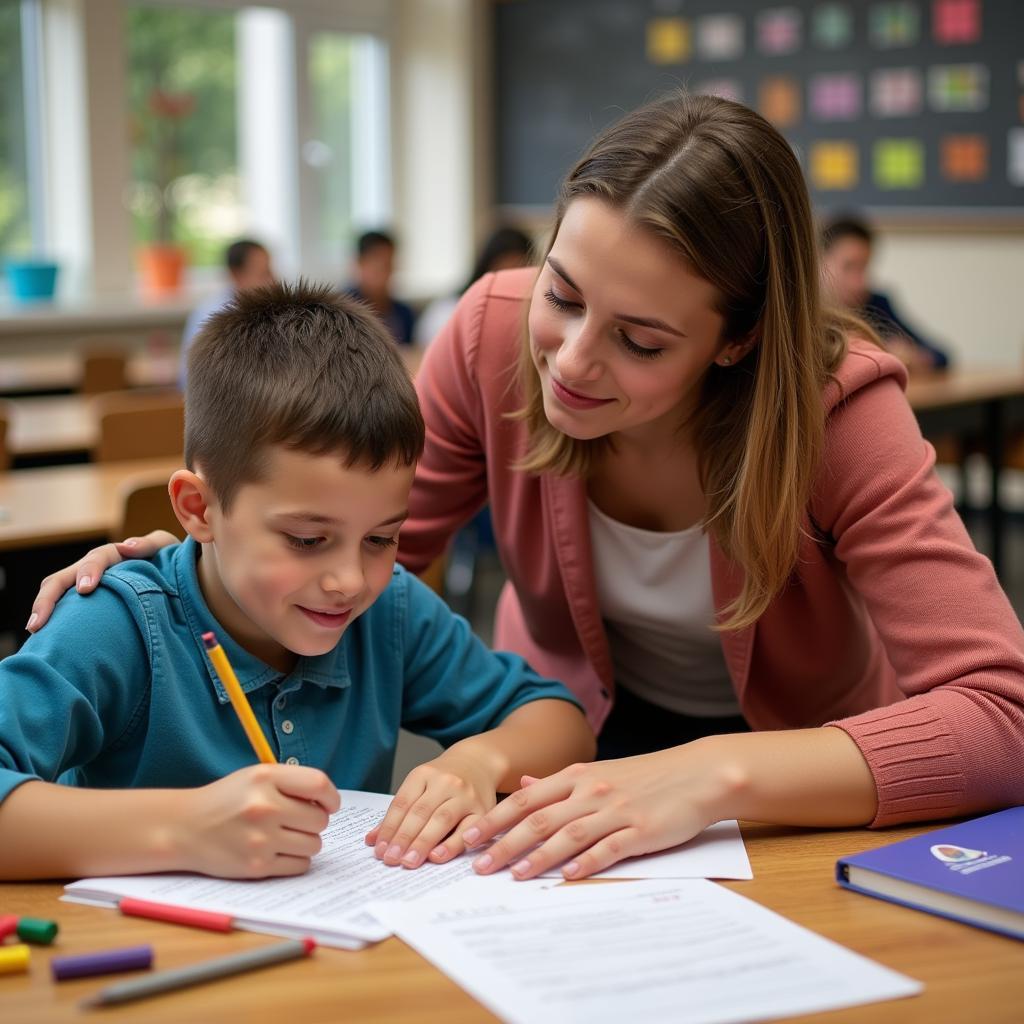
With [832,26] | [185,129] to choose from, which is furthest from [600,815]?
[185,129]

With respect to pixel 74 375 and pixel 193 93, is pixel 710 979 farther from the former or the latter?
pixel 193 93

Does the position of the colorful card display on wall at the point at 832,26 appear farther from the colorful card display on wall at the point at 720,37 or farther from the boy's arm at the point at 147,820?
the boy's arm at the point at 147,820

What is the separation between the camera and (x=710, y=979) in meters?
0.82

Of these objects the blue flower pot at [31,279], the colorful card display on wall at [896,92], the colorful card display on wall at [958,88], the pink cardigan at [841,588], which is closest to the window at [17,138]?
the blue flower pot at [31,279]

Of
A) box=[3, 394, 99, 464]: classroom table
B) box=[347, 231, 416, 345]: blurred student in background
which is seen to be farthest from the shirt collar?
box=[347, 231, 416, 345]: blurred student in background

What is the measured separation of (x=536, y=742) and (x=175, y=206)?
5914mm

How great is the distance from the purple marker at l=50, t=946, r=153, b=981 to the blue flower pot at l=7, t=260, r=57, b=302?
5603 mm

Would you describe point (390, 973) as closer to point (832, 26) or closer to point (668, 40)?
point (832, 26)

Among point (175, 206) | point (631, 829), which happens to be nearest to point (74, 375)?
point (175, 206)

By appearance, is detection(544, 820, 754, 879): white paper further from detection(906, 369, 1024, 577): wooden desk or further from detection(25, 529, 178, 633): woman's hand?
detection(906, 369, 1024, 577): wooden desk

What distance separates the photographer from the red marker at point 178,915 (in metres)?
0.88

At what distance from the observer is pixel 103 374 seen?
16.5ft

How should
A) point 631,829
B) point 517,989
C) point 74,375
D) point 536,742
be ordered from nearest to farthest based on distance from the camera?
point 517,989, point 631,829, point 536,742, point 74,375

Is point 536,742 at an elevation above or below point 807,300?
below
